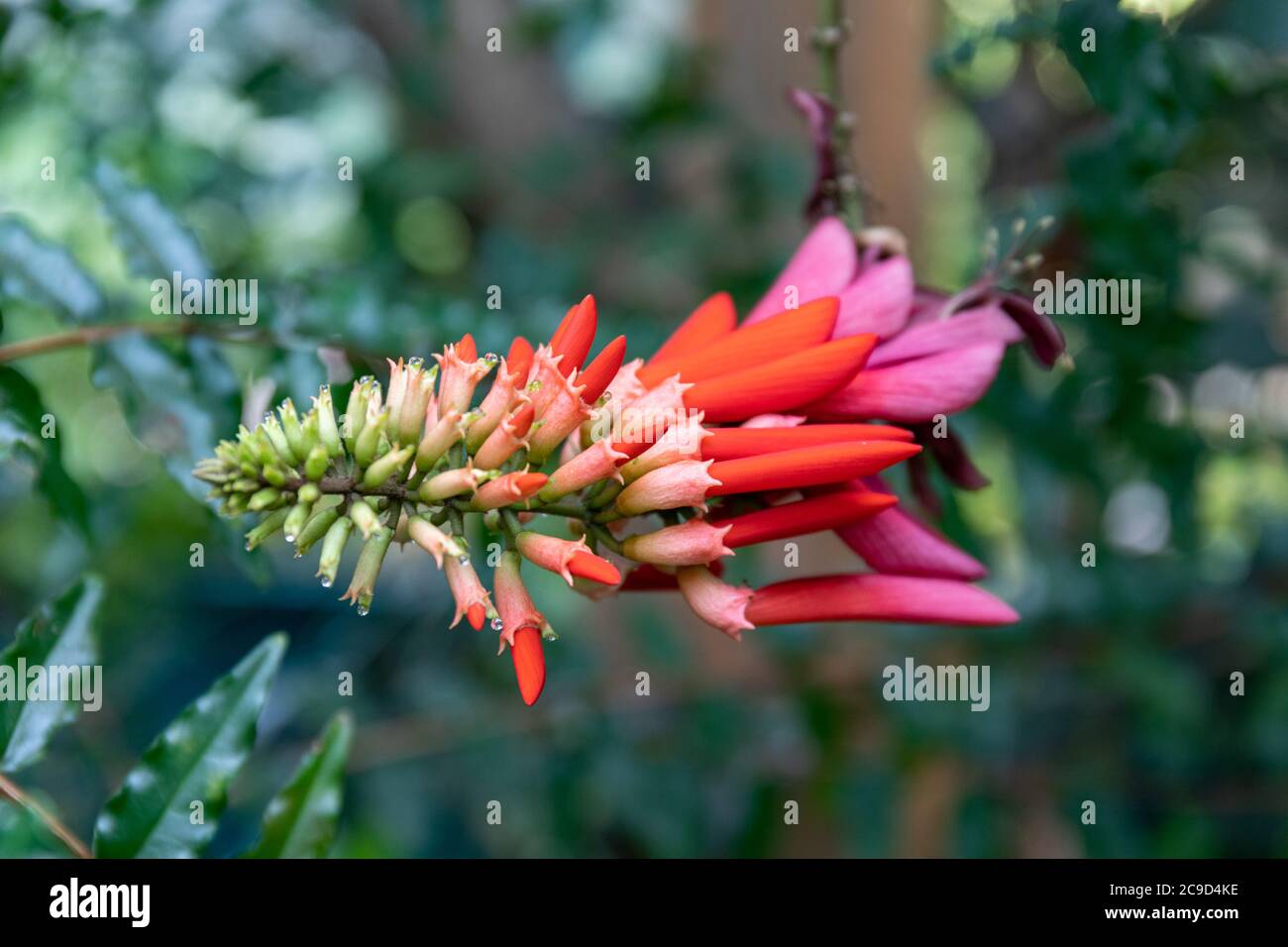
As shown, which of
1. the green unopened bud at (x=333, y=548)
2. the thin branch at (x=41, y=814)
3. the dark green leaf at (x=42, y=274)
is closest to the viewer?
the green unopened bud at (x=333, y=548)

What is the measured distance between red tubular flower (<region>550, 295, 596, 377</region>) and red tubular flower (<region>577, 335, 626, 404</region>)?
0.06 ft

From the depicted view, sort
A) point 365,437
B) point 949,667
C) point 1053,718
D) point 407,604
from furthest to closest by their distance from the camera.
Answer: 1. point 407,604
2. point 1053,718
3. point 949,667
4. point 365,437

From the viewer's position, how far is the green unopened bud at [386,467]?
63cm

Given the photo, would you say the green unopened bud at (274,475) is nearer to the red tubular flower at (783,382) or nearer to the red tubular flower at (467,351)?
the red tubular flower at (467,351)

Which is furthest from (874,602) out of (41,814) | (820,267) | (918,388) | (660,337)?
(660,337)

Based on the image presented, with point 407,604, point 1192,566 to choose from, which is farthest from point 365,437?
point 407,604

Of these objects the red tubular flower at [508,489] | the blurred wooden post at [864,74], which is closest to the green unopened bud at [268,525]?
the red tubular flower at [508,489]

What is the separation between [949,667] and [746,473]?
136 centimetres

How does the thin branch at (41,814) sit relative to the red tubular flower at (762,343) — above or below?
below

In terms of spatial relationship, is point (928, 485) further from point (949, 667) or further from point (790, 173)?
point (790, 173)

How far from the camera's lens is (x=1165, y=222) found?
4.54 feet

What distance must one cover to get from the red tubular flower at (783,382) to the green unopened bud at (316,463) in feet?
0.75

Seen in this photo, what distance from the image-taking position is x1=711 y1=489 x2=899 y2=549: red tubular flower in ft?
2.25

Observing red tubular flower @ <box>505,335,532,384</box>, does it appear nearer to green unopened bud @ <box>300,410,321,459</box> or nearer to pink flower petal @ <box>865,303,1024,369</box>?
green unopened bud @ <box>300,410,321,459</box>
